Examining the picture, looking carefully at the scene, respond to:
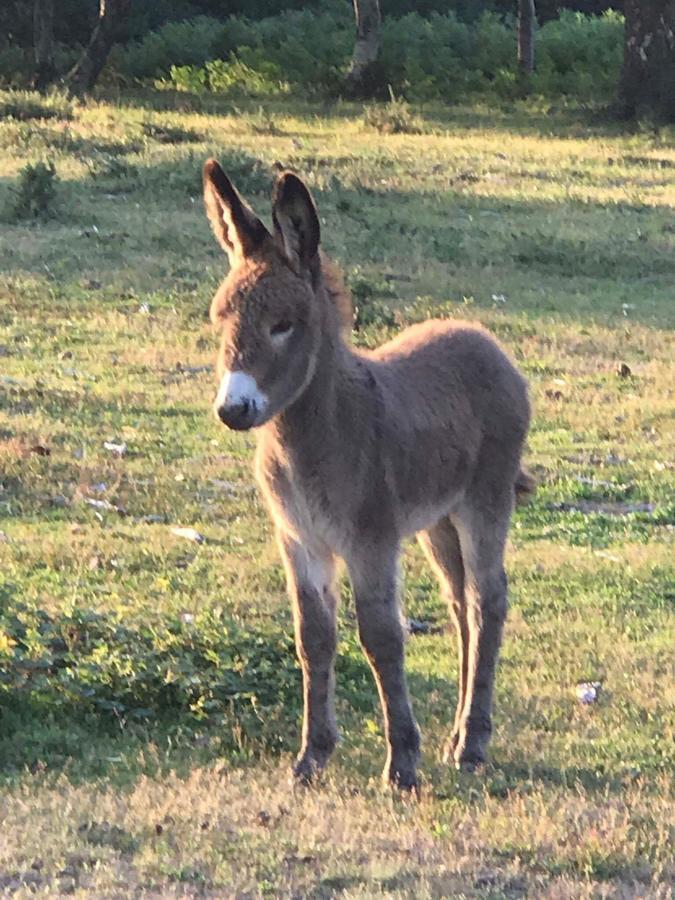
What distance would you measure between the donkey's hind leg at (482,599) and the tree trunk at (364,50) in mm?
27799

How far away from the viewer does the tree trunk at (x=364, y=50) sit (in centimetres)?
3334

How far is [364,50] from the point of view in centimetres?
3350

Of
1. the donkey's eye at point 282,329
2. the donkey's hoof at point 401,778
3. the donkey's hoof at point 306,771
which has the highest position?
the donkey's eye at point 282,329

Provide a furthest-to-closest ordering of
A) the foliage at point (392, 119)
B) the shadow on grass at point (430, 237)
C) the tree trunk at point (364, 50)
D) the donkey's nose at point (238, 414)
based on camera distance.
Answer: the tree trunk at point (364, 50) < the foliage at point (392, 119) < the shadow on grass at point (430, 237) < the donkey's nose at point (238, 414)

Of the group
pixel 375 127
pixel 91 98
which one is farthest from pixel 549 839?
pixel 91 98

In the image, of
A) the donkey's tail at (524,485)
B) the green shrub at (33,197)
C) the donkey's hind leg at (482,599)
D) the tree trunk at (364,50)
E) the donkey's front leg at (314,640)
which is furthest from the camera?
the tree trunk at (364,50)

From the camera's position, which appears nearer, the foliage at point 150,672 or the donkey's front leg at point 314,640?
the donkey's front leg at point 314,640

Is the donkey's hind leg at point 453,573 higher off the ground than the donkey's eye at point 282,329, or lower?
lower

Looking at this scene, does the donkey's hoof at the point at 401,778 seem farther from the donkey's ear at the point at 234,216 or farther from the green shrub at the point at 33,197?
the green shrub at the point at 33,197

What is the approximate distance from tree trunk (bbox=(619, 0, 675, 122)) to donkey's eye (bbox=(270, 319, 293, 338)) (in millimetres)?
24176

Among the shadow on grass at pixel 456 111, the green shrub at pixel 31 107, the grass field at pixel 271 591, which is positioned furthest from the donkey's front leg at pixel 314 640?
the shadow on grass at pixel 456 111

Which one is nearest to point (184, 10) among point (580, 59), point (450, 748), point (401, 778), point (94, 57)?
point (580, 59)

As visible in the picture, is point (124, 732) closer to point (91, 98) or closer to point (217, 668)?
point (217, 668)

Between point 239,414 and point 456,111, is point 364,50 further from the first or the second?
point 239,414
